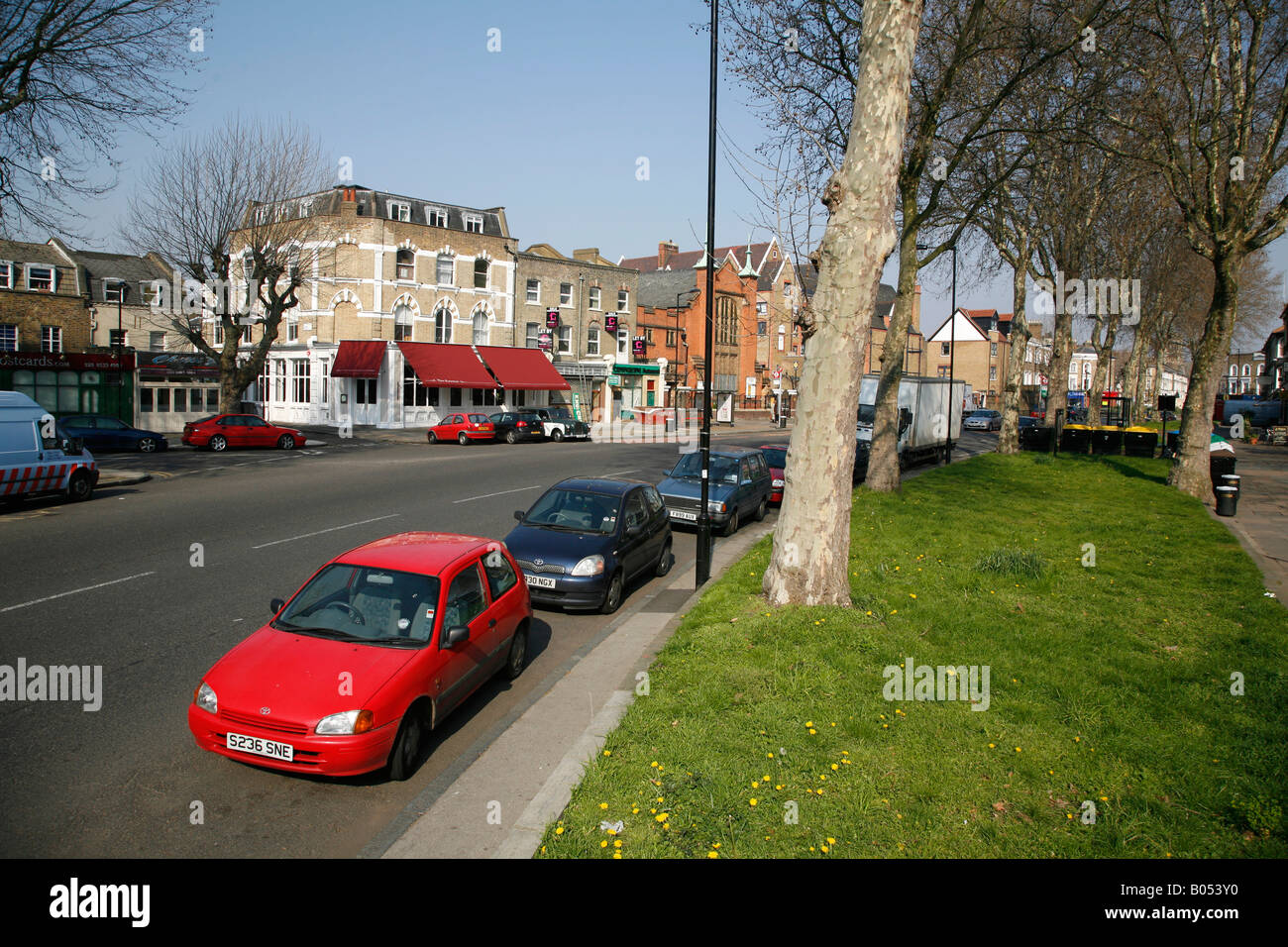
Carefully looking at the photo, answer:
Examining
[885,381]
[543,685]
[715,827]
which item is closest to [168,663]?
[543,685]

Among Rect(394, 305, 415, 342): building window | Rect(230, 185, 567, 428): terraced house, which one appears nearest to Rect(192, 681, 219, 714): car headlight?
Rect(230, 185, 567, 428): terraced house

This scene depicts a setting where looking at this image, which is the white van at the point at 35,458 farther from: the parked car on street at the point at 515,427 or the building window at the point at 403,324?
the building window at the point at 403,324

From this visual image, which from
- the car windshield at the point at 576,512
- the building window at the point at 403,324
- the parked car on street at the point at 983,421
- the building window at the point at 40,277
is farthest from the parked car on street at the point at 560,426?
the parked car on street at the point at 983,421

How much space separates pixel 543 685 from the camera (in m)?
8.12

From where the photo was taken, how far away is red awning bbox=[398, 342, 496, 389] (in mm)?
44219

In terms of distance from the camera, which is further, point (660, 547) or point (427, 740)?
point (660, 547)

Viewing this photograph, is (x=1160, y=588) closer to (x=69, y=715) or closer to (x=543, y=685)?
(x=543, y=685)

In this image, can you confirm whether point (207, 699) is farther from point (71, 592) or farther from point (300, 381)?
point (300, 381)

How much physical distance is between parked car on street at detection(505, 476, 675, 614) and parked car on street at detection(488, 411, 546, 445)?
87.7 feet

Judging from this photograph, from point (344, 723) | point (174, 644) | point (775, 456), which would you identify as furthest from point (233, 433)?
point (344, 723)

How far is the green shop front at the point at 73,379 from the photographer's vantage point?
34.6m

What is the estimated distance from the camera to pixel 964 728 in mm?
6172

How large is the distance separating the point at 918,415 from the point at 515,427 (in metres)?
18.7
